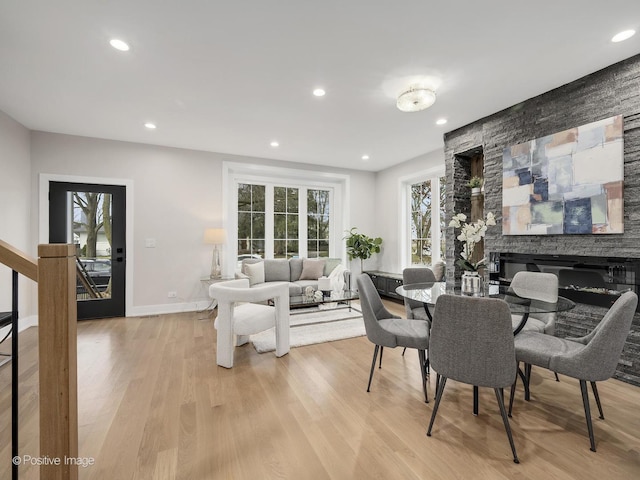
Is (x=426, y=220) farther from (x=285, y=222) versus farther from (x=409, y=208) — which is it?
(x=285, y=222)

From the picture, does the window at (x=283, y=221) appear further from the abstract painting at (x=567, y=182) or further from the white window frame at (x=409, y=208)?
the abstract painting at (x=567, y=182)

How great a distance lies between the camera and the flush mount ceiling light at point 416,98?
279 cm

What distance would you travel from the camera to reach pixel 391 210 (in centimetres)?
614

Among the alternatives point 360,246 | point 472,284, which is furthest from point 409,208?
point 472,284

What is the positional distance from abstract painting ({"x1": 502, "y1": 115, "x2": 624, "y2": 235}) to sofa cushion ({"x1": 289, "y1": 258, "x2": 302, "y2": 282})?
3.31 meters

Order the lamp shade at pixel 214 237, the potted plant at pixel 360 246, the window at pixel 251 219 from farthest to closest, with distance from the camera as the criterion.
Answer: the potted plant at pixel 360 246 → the window at pixel 251 219 → the lamp shade at pixel 214 237

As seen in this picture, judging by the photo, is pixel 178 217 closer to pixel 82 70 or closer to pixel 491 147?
pixel 82 70

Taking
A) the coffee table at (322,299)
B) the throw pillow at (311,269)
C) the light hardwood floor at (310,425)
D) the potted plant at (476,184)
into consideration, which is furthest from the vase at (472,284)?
the throw pillow at (311,269)

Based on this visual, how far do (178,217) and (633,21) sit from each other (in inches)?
210

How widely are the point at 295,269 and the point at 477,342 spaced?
406 centimetres

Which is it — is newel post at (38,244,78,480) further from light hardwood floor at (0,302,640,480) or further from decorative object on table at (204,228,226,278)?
decorative object on table at (204,228,226,278)

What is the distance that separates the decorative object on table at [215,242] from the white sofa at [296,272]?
33 centimetres

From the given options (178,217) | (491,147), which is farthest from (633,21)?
(178,217)

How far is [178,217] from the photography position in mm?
4812
